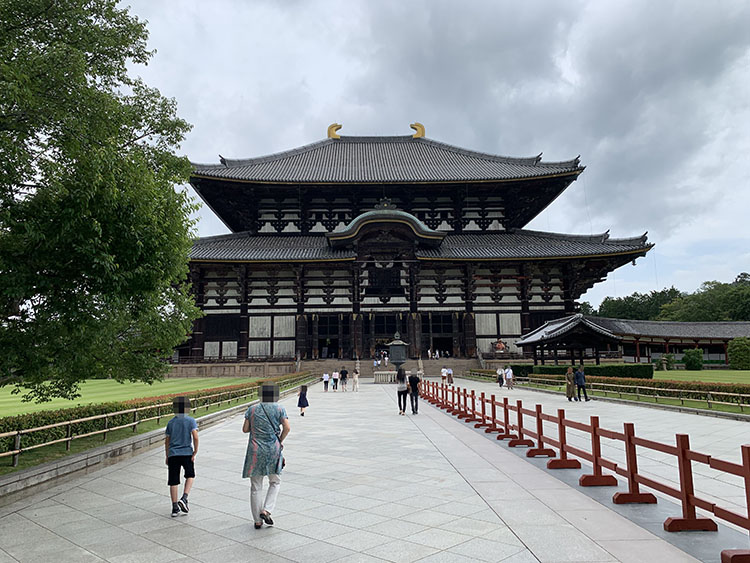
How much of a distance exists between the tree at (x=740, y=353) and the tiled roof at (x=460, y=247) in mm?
12513

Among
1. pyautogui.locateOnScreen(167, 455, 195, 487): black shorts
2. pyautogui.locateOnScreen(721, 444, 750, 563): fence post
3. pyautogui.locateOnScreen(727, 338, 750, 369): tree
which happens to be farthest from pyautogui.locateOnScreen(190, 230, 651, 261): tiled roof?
pyautogui.locateOnScreen(721, 444, 750, 563): fence post

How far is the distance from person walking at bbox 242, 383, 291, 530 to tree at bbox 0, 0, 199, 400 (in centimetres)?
299

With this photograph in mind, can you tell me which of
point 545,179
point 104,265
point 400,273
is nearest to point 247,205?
point 400,273

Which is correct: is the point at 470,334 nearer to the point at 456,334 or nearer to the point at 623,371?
the point at 456,334

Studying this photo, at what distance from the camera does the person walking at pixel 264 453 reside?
5.67 m

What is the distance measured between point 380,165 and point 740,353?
35.0 metres

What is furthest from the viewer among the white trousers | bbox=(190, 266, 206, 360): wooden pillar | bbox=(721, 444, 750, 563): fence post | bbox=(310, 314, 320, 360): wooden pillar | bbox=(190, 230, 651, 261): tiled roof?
bbox=(310, 314, 320, 360): wooden pillar

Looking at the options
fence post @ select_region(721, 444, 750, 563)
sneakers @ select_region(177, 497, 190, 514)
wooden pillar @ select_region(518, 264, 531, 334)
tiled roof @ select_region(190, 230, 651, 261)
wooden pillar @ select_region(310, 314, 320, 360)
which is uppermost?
tiled roof @ select_region(190, 230, 651, 261)

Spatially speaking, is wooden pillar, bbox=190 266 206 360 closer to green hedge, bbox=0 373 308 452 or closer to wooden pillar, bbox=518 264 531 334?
green hedge, bbox=0 373 308 452

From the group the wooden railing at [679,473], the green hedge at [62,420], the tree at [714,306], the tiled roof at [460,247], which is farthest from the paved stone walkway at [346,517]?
the tree at [714,306]

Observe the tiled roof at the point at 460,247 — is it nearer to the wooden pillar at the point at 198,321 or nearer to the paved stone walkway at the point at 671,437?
the wooden pillar at the point at 198,321

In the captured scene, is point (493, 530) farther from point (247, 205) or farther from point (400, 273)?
point (247, 205)

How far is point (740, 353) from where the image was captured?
4038 centimetres

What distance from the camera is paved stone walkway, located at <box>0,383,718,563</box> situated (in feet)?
15.9
